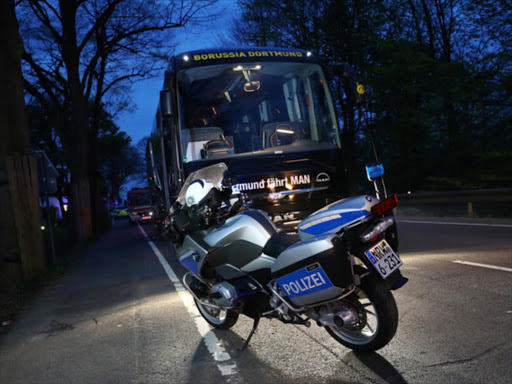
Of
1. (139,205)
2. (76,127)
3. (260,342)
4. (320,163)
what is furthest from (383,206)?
(139,205)

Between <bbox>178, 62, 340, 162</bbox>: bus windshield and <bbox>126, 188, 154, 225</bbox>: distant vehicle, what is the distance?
94.3ft

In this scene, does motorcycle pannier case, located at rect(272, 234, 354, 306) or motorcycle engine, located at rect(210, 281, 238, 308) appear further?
motorcycle engine, located at rect(210, 281, 238, 308)

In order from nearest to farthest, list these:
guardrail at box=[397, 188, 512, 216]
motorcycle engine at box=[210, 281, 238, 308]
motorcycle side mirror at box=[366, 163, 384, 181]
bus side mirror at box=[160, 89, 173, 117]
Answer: motorcycle engine at box=[210, 281, 238, 308] < motorcycle side mirror at box=[366, 163, 384, 181] < bus side mirror at box=[160, 89, 173, 117] < guardrail at box=[397, 188, 512, 216]

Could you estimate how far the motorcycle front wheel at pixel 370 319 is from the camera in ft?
12.5

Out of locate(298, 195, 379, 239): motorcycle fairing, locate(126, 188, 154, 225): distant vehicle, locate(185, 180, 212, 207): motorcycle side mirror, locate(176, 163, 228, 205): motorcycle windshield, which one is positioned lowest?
locate(126, 188, 154, 225): distant vehicle

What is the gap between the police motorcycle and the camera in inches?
146

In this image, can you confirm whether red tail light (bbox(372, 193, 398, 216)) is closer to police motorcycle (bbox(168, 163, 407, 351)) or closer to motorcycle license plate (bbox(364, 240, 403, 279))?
police motorcycle (bbox(168, 163, 407, 351))

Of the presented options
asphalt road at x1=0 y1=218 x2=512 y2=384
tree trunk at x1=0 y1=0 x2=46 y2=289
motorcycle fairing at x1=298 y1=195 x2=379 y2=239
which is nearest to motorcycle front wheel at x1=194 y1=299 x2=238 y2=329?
asphalt road at x1=0 y1=218 x2=512 y2=384

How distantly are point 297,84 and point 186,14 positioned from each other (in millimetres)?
13734

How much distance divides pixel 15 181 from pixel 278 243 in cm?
792

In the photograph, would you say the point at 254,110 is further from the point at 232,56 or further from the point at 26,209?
the point at 26,209

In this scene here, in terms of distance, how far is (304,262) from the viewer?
12.3ft

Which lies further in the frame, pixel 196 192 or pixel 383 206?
pixel 196 192

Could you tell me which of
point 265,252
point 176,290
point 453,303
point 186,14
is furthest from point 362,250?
point 186,14
